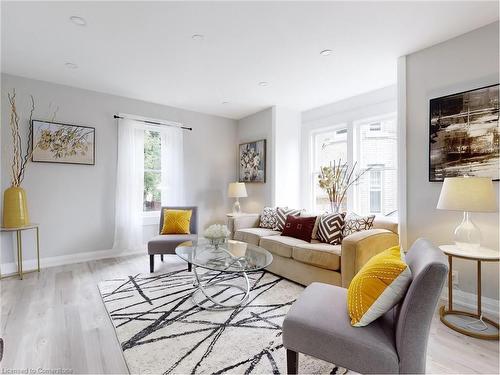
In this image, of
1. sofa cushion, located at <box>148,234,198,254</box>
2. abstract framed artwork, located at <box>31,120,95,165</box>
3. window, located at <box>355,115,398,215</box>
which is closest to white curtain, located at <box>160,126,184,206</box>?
abstract framed artwork, located at <box>31,120,95,165</box>

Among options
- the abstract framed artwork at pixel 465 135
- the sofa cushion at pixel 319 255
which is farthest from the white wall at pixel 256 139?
the abstract framed artwork at pixel 465 135

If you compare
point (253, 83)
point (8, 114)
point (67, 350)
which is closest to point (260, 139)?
point (253, 83)

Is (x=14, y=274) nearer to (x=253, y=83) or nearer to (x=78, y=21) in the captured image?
(x=78, y=21)

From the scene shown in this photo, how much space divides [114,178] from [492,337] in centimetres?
459

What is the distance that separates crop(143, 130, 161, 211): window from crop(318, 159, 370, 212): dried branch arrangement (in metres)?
2.74

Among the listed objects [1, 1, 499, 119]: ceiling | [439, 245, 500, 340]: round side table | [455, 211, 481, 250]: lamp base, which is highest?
[1, 1, 499, 119]: ceiling

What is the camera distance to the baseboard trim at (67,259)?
10.5 ft

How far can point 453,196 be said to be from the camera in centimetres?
203

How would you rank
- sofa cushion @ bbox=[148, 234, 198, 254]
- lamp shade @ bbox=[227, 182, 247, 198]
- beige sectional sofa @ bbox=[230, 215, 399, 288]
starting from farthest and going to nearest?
1. lamp shade @ bbox=[227, 182, 247, 198]
2. sofa cushion @ bbox=[148, 234, 198, 254]
3. beige sectional sofa @ bbox=[230, 215, 399, 288]

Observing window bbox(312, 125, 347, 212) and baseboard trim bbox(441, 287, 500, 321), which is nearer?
baseboard trim bbox(441, 287, 500, 321)

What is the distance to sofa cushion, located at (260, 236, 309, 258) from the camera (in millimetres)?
2922

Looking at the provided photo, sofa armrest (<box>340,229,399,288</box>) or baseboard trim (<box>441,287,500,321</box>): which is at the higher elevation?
sofa armrest (<box>340,229,399,288</box>)

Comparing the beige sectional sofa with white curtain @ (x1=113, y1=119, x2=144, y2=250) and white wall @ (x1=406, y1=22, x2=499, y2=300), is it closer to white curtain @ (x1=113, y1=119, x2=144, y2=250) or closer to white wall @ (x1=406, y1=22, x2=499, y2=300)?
white wall @ (x1=406, y1=22, x2=499, y2=300)

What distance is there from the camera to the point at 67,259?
3605mm
